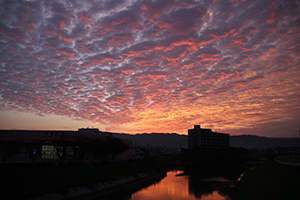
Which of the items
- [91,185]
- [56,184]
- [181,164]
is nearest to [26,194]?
[56,184]

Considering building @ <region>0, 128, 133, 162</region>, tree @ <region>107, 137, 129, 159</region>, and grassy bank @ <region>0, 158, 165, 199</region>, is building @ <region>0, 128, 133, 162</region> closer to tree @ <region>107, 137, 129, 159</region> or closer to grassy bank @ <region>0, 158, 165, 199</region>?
tree @ <region>107, 137, 129, 159</region>

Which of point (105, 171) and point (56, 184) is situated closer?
point (56, 184)

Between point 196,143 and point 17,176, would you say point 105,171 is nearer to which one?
point 17,176

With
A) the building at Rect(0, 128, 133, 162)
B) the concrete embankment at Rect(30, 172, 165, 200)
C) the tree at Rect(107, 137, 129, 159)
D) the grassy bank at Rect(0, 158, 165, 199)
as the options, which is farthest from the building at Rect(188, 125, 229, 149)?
the grassy bank at Rect(0, 158, 165, 199)

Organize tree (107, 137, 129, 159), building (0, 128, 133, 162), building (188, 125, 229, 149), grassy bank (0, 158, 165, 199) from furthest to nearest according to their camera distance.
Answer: building (188, 125, 229, 149) < tree (107, 137, 129, 159) < building (0, 128, 133, 162) < grassy bank (0, 158, 165, 199)

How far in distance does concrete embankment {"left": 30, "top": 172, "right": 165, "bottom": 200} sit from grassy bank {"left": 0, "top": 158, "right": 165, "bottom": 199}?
71 cm

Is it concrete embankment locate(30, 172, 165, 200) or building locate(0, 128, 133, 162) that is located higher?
building locate(0, 128, 133, 162)

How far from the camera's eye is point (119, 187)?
157 feet

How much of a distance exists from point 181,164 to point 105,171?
79.4 metres

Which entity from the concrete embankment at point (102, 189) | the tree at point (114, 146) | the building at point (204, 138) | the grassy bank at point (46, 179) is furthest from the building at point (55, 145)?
the building at point (204, 138)

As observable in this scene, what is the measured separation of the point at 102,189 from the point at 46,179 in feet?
41.8

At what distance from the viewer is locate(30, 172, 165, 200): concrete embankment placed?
31484 mm

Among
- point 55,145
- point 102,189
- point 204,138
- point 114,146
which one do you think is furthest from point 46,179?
point 204,138

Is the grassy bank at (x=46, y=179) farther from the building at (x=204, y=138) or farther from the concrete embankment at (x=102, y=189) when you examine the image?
the building at (x=204, y=138)
